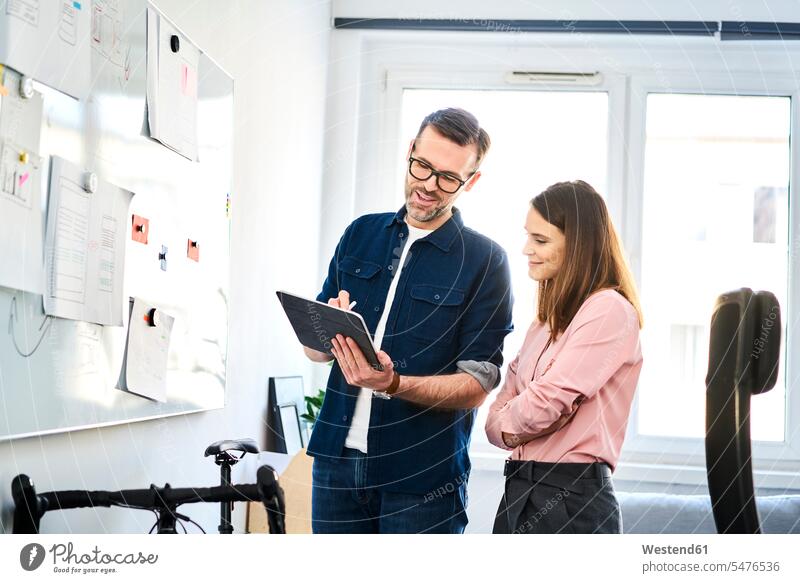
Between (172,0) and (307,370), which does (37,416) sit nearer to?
(172,0)

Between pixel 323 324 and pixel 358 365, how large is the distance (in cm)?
7

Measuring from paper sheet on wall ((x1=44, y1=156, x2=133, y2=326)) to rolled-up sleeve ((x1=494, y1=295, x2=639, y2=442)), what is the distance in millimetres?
541

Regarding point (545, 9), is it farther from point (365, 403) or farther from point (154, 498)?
point (154, 498)

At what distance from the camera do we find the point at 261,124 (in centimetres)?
155

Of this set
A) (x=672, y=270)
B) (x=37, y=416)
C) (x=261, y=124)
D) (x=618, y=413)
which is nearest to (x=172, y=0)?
(x=261, y=124)

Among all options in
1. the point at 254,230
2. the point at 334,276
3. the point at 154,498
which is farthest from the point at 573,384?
the point at 254,230

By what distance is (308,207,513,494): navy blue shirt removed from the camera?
1266 mm

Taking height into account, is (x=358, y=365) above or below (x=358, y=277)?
below

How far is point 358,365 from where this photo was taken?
3.78 feet

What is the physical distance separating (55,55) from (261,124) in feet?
1.86

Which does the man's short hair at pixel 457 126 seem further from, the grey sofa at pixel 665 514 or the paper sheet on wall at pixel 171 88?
the grey sofa at pixel 665 514

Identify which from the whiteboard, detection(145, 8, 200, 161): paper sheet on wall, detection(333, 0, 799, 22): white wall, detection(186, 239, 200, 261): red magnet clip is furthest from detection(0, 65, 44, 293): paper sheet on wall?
detection(333, 0, 799, 22): white wall

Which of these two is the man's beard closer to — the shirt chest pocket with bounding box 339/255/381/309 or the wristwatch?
the shirt chest pocket with bounding box 339/255/381/309

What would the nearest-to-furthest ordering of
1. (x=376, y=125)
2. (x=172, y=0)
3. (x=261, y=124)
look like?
(x=172, y=0), (x=261, y=124), (x=376, y=125)
